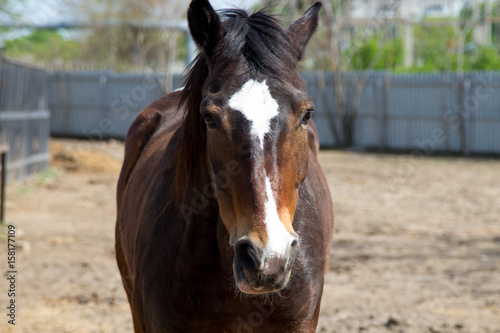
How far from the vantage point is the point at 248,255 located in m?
1.70

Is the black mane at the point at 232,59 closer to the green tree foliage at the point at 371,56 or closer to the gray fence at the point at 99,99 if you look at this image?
the gray fence at the point at 99,99

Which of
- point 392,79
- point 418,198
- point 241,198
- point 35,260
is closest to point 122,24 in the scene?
point 392,79

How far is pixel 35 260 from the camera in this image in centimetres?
606

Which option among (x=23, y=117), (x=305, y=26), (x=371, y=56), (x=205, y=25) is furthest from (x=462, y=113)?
(x=205, y=25)

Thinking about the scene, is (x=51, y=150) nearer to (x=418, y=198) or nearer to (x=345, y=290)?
(x=418, y=198)

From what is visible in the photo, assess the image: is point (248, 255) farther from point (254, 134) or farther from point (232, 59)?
point (232, 59)

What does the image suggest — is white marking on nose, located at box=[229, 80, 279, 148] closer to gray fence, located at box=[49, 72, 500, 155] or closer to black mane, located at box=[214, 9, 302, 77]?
black mane, located at box=[214, 9, 302, 77]

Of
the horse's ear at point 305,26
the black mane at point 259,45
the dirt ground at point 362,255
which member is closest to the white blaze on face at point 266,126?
the black mane at point 259,45

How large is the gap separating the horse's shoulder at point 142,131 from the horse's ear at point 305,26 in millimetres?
1522

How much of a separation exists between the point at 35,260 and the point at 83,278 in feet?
2.88

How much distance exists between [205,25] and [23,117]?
9559 mm

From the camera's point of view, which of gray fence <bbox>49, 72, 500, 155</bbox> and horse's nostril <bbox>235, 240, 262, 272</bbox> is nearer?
horse's nostril <bbox>235, 240, 262, 272</bbox>

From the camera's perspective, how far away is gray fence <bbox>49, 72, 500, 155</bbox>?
14.6m

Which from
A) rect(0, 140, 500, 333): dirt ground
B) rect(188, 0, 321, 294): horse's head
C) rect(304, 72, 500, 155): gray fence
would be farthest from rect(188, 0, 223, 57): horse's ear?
rect(304, 72, 500, 155): gray fence
